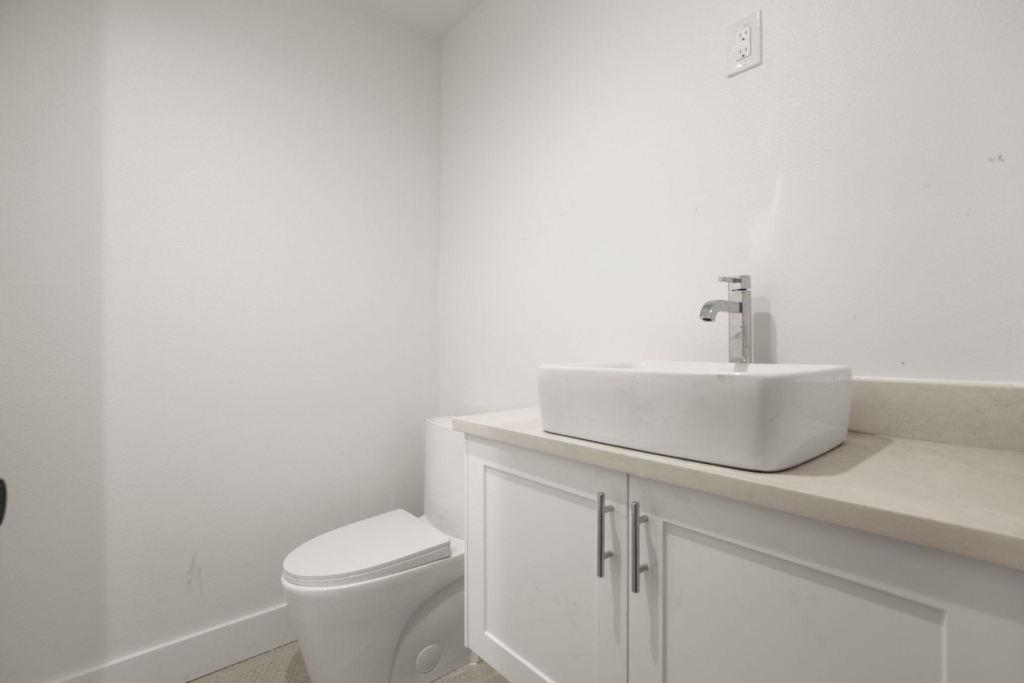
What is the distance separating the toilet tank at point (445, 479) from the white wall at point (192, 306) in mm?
283

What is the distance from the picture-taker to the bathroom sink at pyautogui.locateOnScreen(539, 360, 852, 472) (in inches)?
25.5

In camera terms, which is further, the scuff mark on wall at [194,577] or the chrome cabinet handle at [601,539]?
the scuff mark on wall at [194,577]

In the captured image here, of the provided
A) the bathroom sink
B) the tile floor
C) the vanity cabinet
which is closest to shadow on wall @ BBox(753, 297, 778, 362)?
the bathroom sink

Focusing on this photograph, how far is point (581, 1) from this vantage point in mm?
1436

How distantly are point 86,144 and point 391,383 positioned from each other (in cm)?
113

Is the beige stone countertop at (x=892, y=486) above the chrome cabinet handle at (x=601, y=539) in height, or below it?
above

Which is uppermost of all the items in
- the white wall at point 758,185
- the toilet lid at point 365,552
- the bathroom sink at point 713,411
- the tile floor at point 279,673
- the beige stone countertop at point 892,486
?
the white wall at point 758,185

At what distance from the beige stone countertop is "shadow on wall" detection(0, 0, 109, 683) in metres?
1.32

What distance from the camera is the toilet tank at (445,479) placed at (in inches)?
61.2

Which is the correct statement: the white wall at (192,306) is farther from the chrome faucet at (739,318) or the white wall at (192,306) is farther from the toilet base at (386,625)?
the chrome faucet at (739,318)

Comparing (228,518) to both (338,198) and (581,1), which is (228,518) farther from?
(581,1)

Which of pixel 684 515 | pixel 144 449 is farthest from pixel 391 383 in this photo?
pixel 684 515

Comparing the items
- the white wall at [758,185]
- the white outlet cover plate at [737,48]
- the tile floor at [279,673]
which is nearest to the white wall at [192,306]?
the tile floor at [279,673]

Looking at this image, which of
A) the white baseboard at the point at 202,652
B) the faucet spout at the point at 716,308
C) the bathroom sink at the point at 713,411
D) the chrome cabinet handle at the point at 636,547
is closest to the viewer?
the bathroom sink at the point at 713,411
